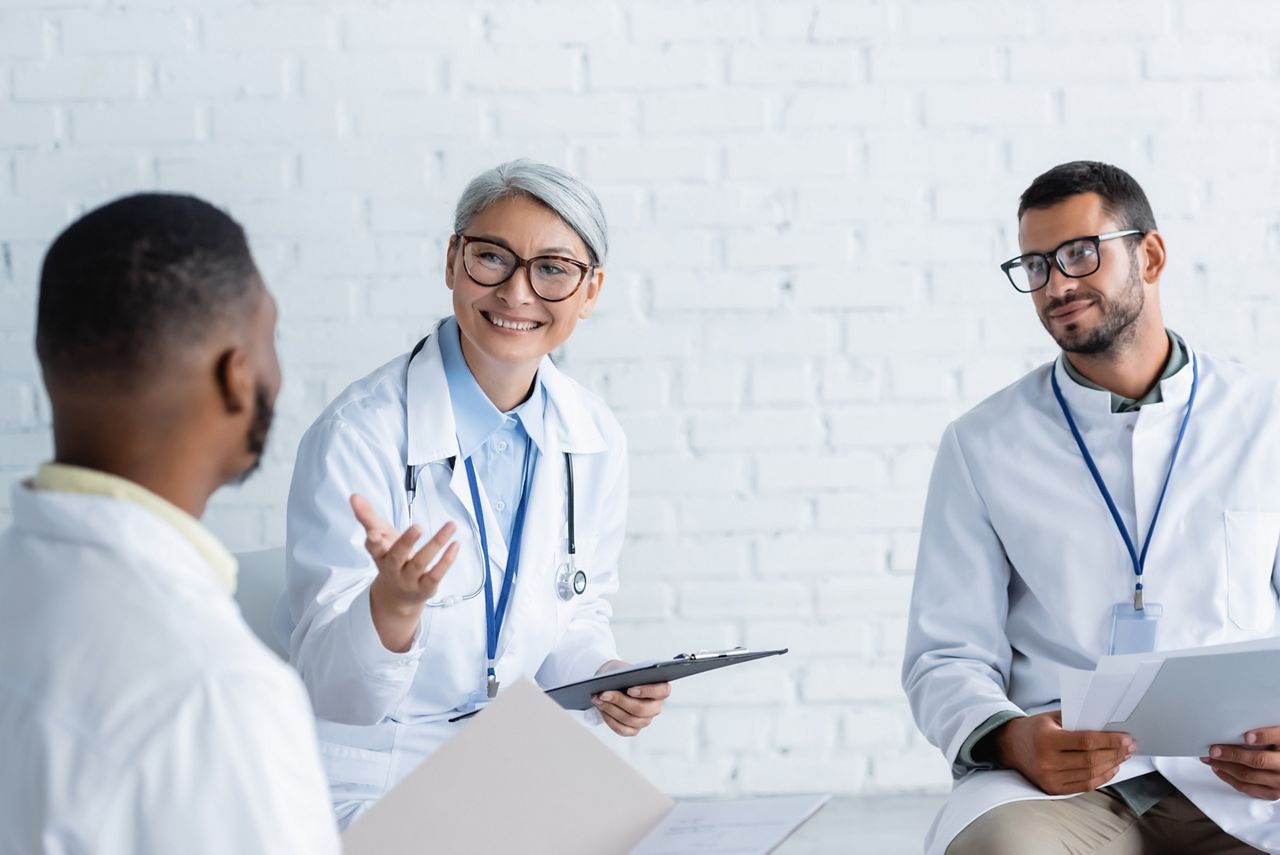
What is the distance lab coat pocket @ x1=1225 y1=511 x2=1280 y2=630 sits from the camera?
2020mm

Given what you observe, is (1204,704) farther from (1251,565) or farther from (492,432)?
(492,432)

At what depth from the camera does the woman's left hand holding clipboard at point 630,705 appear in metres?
1.99

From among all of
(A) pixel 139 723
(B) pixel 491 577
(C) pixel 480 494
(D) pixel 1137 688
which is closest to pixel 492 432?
(C) pixel 480 494

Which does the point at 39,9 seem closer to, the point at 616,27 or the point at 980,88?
the point at 616,27

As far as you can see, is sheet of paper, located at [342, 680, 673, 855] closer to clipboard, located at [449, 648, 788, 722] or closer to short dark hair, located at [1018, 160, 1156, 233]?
clipboard, located at [449, 648, 788, 722]

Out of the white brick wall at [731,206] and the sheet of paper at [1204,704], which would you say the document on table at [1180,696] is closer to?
the sheet of paper at [1204,704]

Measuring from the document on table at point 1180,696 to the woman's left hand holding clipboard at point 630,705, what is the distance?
62cm

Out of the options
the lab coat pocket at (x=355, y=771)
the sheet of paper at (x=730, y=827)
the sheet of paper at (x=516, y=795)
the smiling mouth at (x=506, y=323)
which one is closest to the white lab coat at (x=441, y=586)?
the lab coat pocket at (x=355, y=771)

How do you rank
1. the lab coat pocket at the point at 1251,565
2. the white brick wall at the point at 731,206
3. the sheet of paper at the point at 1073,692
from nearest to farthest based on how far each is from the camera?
the sheet of paper at the point at 1073,692 < the lab coat pocket at the point at 1251,565 < the white brick wall at the point at 731,206

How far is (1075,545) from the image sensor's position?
2072 mm

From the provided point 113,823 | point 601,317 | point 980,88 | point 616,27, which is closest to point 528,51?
point 616,27

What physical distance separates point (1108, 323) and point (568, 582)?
1012mm

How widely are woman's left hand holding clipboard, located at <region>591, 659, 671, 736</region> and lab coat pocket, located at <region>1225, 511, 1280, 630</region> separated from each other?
917mm

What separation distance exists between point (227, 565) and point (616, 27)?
7.29ft
